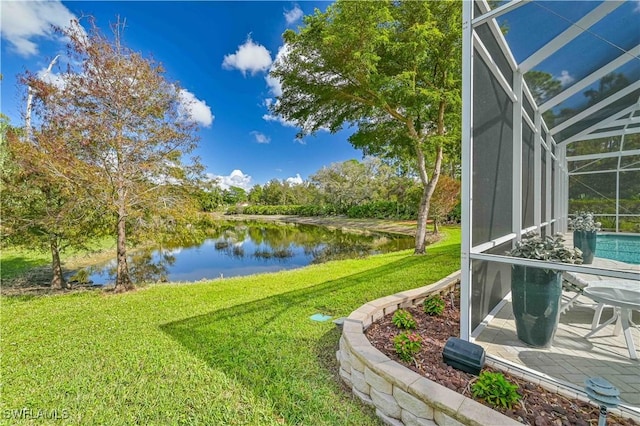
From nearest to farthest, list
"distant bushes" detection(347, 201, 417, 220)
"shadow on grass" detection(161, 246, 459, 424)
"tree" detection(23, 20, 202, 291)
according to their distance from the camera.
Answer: "shadow on grass" detection(161, 246, 459, 424) → "tree" detection(23, 20, 202, 291) → "distant bushes" detection(347, 201, 417, 220)

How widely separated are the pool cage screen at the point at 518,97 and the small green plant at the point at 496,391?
73cm

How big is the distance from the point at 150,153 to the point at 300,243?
11.7 meters

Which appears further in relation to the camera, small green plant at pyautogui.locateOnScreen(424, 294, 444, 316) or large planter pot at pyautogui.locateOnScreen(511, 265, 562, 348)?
small green plant at pyautogui.locateOnScreen(424, 294, 444, 316)

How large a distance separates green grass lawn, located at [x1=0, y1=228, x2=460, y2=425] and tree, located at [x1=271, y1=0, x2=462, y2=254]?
173 inches

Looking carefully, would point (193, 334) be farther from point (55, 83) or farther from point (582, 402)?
point (55, 83)

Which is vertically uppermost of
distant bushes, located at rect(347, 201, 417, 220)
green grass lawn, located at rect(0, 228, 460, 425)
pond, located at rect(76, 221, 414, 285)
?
distant bushes, located at rect(347, 201, 417, 220)

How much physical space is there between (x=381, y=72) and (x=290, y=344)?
7.08 metres

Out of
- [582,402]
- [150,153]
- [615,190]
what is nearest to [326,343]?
[582,402]

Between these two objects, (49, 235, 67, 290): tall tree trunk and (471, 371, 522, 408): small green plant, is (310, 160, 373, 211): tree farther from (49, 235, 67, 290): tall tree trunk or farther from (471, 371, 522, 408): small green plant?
(471, 371, 522, 408): small green plant

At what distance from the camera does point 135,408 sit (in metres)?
2.09

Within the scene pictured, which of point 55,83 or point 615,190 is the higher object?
point 55,83

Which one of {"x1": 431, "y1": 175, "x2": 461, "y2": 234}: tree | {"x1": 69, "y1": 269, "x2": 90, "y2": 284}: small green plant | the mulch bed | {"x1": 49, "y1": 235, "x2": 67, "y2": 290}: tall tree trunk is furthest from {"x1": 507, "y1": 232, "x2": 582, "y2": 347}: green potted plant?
{"x1": 431, "y1": 175, "x2": 461, "y2": 234}: tree

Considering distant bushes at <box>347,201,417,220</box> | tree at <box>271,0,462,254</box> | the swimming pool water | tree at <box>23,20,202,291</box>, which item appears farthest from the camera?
distant bushes at <box>347,201,417,220</box>

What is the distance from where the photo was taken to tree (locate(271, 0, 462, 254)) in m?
6.20
